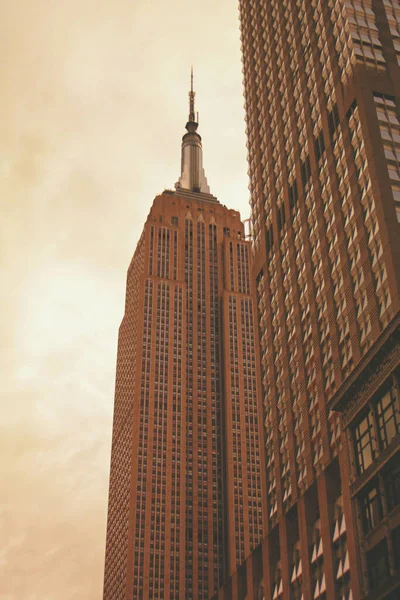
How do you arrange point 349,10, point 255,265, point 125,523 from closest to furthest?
point 349,10, point 255,265, point 125,523

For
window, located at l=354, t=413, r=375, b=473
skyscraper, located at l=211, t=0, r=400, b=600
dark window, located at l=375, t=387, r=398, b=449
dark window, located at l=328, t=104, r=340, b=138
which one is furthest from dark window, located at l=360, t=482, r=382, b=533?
dark window, located at l=328, t=104, r=340, b=138

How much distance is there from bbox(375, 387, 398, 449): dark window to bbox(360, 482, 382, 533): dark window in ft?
11.4

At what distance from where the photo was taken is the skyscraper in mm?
63000

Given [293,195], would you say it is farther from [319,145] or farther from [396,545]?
[396,545]

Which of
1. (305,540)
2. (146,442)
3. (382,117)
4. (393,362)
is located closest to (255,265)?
(382,117)

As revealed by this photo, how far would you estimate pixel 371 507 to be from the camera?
203 ft

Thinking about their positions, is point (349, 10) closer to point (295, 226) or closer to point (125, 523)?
point (295, 226)

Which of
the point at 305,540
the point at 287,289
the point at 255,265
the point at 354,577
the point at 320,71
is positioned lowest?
the point at 354,577

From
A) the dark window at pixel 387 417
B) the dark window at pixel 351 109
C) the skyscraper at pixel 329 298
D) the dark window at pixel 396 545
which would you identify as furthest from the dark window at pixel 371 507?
Result: the dark window at pixel 351 109

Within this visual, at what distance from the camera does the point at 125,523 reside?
7279 inches

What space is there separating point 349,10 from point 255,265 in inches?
1407

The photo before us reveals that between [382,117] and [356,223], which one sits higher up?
[382,117]

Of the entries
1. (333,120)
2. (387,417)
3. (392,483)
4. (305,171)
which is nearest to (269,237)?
(305,171)

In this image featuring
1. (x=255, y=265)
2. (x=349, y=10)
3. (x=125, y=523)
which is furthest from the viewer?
(x=125, y=523)
